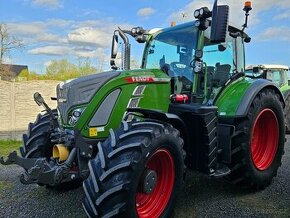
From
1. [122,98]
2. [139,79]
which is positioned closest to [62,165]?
[122,98]

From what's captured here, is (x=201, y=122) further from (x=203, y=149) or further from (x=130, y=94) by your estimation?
(x=130, y=94)

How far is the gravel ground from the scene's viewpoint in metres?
3.92

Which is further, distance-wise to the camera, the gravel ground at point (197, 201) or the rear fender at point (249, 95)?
the rear fender at point (249, 95)

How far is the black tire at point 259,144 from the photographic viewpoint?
4.46 meters

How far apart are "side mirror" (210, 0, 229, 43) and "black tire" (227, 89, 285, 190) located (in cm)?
127

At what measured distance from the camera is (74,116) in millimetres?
3697

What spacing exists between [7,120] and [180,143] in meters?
10.3

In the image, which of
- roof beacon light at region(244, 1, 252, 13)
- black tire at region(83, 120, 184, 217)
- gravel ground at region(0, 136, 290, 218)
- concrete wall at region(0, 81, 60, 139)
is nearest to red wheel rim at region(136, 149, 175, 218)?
black tire at region(83, 120, 184, 217)

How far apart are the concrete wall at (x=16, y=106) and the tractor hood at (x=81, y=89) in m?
8.90

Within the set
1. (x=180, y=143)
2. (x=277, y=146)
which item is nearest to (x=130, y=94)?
(x=180, y=143)

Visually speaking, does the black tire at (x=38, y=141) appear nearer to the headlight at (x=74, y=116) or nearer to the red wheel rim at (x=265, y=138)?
the headlight at (x=74, y=116)

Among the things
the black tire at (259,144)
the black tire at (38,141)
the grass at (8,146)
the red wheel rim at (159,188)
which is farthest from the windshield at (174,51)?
the grass at (8,146)

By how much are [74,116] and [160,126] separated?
927mm

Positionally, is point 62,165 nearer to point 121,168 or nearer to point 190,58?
point 121,168
